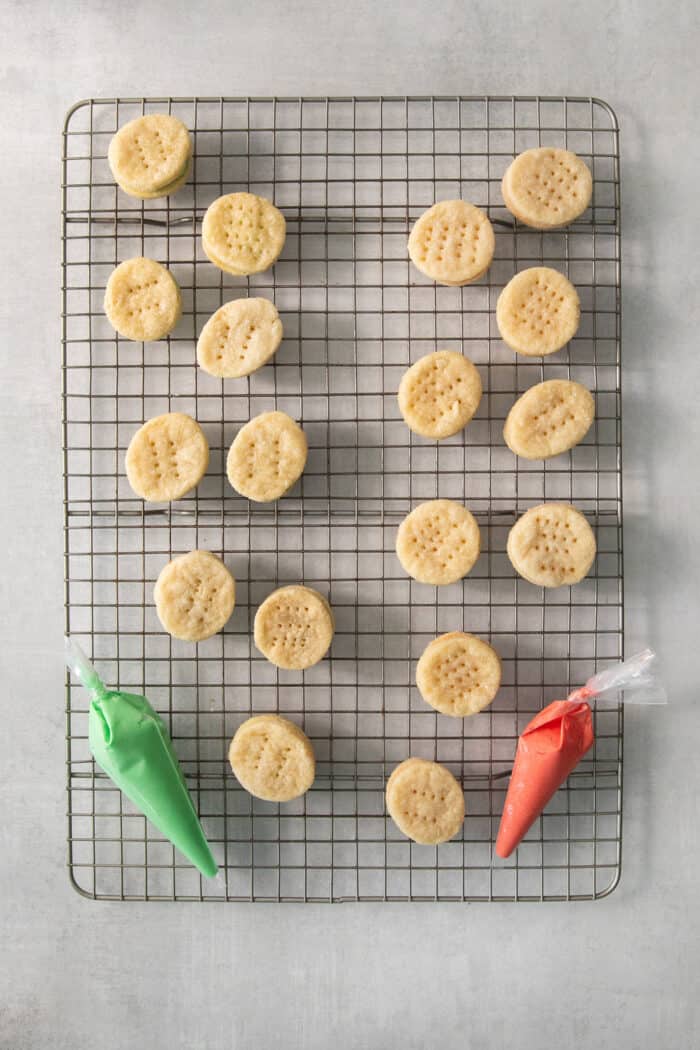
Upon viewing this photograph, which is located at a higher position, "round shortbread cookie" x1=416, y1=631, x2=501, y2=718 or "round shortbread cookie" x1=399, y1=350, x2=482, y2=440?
"round shortbread cookie" x1=399, y1=350, x2=482, y2=440

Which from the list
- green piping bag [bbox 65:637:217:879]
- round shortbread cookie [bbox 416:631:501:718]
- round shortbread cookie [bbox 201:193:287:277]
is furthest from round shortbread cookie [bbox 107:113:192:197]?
round shortbread cookie [bbox 416:631:501:718]

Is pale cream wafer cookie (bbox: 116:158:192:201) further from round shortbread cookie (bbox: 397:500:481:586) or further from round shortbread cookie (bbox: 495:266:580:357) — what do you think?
round shortbread cookie (bbox: 397:500:481:586)

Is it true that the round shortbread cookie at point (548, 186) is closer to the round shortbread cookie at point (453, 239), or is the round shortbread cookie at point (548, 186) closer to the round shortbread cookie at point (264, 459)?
the round shortbread cookie at point (453, 239)

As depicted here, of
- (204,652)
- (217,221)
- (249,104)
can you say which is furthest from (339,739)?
(249,104)

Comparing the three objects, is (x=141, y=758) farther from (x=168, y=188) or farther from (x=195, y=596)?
(x=168, y=188)

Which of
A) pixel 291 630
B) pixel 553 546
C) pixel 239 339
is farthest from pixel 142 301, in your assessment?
pixel 553 546

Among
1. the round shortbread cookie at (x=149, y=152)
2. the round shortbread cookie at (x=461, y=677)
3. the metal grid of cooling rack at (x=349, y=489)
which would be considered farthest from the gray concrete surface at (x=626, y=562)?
the round shortbread cookie at (x=461, y=677)
